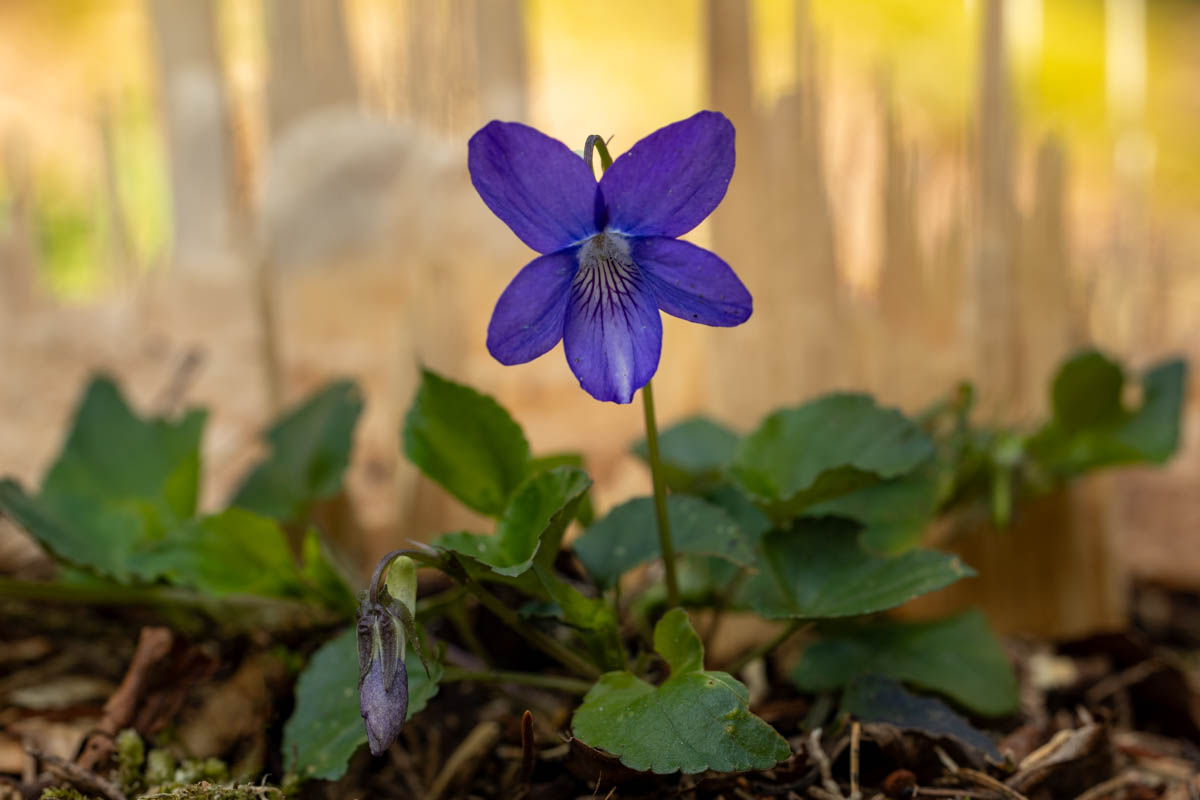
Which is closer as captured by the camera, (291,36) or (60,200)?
(291,36)

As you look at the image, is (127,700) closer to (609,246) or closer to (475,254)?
(609,246)

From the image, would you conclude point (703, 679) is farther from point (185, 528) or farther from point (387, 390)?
point (387, 390)

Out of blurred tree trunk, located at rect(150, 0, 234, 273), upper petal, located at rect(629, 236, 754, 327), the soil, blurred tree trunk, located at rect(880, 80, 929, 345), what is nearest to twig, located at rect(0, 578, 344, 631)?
the soil

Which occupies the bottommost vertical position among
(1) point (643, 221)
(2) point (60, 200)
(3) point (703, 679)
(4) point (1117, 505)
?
(4) point (1117, 505)

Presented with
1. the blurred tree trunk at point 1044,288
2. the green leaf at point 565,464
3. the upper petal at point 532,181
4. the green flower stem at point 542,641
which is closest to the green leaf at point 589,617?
the green flower stem at point 542,641

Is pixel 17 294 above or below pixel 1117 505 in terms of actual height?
above

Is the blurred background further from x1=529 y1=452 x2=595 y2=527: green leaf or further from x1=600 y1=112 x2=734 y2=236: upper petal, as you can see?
x1=600 y1=112 x2=734 y2=236: upper petal

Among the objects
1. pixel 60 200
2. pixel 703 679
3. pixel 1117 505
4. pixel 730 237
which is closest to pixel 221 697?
pixel 703 679
